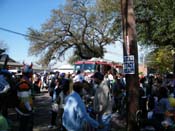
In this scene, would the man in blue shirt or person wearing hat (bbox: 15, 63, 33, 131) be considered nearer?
the man in blue shirt

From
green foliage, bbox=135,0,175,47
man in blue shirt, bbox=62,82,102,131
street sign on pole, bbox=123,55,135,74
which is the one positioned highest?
green foliage, bbox=135,0,175,47

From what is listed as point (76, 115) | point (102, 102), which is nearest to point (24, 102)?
point (102, 102)

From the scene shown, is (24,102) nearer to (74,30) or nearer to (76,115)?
(76,115)

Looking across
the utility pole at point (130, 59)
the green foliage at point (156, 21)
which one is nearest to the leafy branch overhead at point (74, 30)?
the green foliage at point (156, 21)

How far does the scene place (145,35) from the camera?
31000 mm

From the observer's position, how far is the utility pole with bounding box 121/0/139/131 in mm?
9641

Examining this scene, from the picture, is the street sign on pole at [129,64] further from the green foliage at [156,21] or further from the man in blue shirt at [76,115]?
the green foliage at [156,21]

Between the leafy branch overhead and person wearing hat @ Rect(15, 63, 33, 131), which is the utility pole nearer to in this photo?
person wearing hat @ Rect(15, 63, 33, 131)

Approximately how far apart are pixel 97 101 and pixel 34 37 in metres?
44.4

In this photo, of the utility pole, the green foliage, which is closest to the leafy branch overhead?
the green foliage

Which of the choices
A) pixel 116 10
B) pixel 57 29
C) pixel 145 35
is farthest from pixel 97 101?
pixel 57 29

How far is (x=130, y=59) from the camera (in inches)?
377

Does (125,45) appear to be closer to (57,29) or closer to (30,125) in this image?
(30,125)

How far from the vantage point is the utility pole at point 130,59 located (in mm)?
9641
